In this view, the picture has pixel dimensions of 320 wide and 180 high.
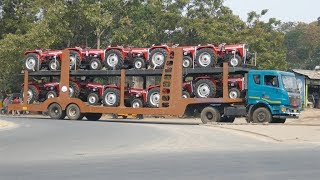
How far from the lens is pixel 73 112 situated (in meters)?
33.5

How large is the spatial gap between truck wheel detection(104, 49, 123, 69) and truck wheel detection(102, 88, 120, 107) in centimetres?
138

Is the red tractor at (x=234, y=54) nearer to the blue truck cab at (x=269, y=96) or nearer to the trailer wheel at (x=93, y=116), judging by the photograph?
the blue truck cab at (x=269, y=96)

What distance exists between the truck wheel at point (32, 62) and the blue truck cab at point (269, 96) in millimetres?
13279

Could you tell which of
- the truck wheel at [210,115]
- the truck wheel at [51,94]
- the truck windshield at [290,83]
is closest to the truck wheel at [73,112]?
the truck wheel at [51,94]

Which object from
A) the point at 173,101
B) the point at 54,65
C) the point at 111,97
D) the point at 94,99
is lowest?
the point at 173,101

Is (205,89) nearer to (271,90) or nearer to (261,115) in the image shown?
(261,115)

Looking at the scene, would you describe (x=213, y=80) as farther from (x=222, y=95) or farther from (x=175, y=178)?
(x=175, y=178)

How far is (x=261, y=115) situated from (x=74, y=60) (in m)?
11.6

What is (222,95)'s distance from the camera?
29.2 m

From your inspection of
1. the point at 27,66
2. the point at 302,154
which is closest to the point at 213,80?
the point at 27,66

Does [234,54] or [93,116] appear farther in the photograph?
[93,116]

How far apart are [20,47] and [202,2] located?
15323 millimetres

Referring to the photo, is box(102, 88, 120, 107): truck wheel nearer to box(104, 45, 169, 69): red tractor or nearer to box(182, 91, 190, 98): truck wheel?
box(104, 45, 169, 69): red tractor

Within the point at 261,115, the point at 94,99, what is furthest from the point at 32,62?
the point at 261,115
